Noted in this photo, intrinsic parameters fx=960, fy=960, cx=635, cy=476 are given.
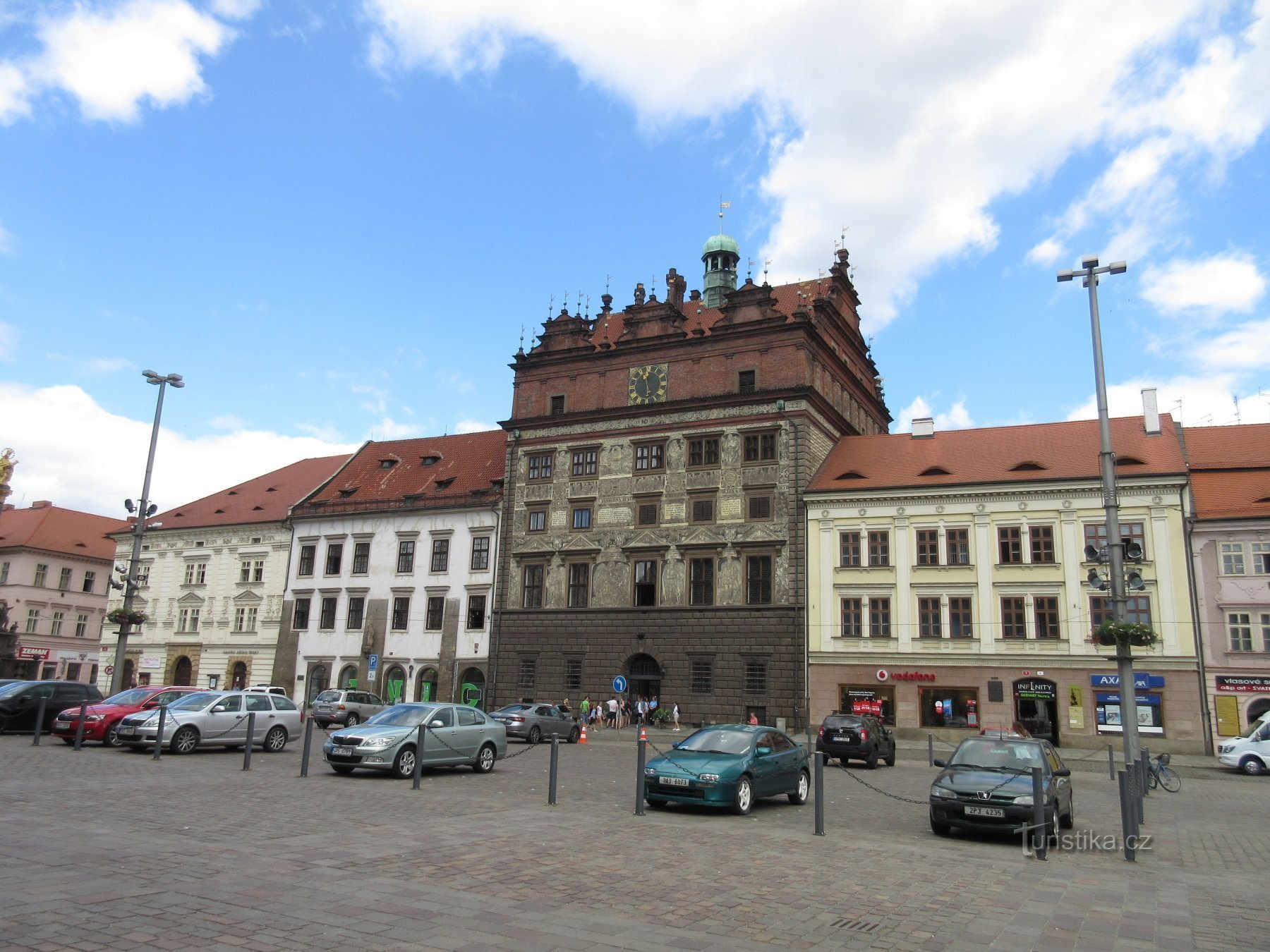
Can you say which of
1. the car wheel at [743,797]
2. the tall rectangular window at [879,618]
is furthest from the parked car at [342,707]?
the car wheel at [743,797]

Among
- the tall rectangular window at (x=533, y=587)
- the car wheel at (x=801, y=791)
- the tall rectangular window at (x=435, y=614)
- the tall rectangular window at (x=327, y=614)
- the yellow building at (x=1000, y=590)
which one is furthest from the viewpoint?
the tall rectangular window at (x=327, y=614)

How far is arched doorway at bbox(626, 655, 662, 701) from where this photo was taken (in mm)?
44938

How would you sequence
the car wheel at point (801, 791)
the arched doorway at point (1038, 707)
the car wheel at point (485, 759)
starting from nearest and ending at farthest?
the car wheel at point (801, 791), the car wheel at point (485, 759), the arched doorway at point (1038, 707)

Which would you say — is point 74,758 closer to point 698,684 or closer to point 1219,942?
point 1219,942

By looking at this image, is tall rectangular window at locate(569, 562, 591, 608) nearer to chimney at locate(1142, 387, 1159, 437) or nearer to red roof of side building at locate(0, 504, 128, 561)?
chimney at locate(1142, 387, 1159, 437)

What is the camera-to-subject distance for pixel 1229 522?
37.2m

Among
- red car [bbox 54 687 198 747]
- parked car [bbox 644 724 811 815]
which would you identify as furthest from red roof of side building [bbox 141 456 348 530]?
parked car [bbox 644 724 811 815]

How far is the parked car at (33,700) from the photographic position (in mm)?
27281

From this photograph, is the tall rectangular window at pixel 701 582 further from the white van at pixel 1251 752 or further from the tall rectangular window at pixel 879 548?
the white van at pixel 1251 752

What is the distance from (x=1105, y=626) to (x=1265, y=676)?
72.1 feet

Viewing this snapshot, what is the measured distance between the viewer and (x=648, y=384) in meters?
48.8

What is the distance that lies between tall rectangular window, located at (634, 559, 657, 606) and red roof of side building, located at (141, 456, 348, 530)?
76.2ft

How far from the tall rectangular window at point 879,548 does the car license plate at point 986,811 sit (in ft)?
93.9

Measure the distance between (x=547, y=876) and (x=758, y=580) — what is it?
34334mm
